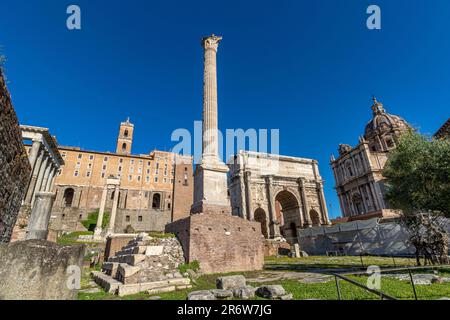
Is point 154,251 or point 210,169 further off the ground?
point 210,169

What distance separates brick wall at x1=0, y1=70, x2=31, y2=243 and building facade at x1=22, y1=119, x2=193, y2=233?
44033mm

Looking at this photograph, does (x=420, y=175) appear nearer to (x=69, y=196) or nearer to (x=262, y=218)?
(x=262, y=218)

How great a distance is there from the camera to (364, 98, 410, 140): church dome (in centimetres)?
5172

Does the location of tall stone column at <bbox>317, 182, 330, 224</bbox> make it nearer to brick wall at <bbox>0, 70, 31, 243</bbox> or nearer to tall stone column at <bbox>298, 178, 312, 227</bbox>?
tall stone column at <bbox>298, 178, 312, 227</bbox>

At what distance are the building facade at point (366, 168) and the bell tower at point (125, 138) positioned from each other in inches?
2241

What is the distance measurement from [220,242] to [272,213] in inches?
937

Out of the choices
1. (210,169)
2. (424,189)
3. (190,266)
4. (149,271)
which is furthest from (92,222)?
(424,189)

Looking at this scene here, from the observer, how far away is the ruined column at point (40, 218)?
594 cm

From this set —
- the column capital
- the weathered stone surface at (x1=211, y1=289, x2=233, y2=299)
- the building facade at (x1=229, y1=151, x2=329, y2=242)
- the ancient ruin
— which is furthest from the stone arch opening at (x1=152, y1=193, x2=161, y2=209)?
the weathered stone surface at (x1=211, y1=289, x2=233, y2=299)

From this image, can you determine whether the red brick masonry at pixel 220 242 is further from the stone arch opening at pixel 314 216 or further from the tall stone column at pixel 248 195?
the stone arch opening at pixel 314 216

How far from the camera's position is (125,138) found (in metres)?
70.6

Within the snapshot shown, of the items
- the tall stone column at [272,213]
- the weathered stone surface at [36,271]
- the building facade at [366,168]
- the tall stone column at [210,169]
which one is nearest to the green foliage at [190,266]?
the tall stone column at [210,169]

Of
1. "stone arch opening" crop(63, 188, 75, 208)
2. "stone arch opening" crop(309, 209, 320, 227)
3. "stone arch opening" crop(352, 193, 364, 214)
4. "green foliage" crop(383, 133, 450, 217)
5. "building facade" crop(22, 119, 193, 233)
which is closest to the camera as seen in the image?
"green foliage" crop(383, 133, 450, 217)

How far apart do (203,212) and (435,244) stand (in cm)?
1196
